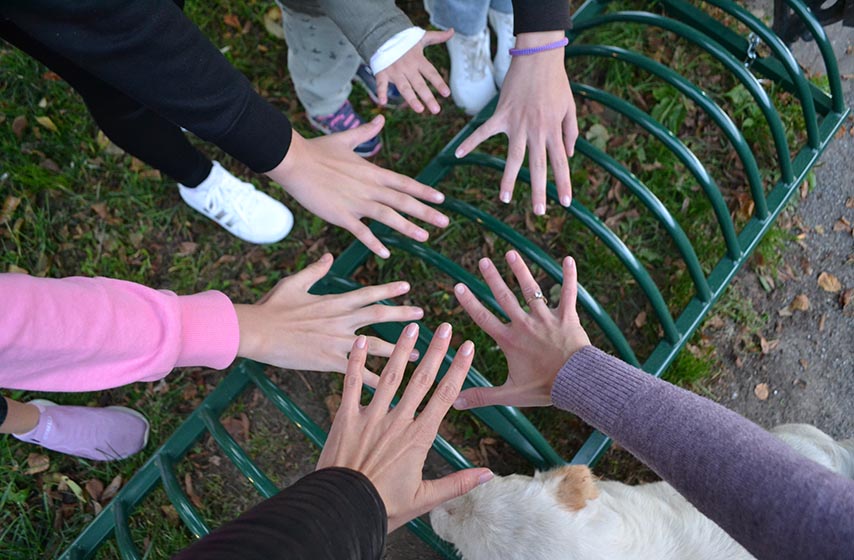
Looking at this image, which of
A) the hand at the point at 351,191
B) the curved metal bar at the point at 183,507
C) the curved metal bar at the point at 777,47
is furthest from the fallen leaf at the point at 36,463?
the curved metal bar at the point at 777,47

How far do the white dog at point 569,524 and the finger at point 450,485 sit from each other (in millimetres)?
161

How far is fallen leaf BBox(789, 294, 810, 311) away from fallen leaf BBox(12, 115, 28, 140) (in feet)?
11.4

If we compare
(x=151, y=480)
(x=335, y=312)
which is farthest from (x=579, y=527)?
(x=151, y=480)

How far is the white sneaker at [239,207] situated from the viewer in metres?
2.60

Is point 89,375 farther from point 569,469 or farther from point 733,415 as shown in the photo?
point 733,415

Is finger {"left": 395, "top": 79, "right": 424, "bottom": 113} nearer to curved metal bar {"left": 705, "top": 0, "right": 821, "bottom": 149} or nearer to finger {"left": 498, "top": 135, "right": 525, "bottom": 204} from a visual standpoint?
finger {"left": 498, "top": 135, "right": 525, "bottom": 204}

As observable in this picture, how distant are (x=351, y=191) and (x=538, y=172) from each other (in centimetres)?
55

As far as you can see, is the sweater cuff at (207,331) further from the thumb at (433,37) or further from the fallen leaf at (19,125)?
the fallen leaf at (19,125)

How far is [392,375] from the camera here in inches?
60.7

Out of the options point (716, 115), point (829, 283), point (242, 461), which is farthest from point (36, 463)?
point (829, 283)

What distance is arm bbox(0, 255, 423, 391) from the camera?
4.51 ft

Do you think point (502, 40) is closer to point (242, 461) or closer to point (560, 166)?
point (560, 166)

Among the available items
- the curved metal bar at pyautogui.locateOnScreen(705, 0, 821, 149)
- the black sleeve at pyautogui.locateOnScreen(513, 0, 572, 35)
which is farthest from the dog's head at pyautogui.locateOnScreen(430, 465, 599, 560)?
the curved metal bar at pyautogui.locateOnScreen(705, 0, 821, 149)

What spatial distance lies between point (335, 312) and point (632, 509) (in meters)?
0.98
